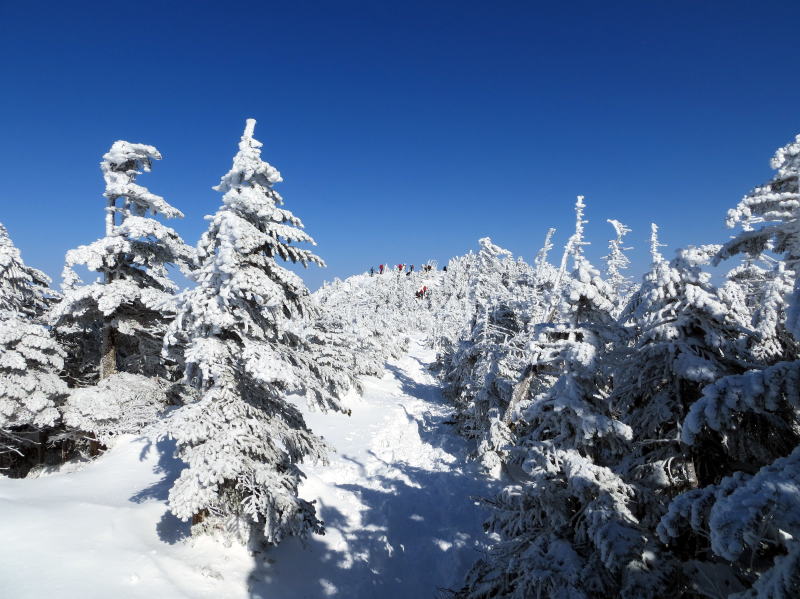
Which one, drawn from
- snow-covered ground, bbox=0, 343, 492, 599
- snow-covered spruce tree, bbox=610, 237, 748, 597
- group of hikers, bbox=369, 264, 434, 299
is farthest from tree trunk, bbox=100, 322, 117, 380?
group of hikers, bbox=369, 264, 434, 299

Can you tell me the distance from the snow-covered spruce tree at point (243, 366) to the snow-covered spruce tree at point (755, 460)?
23.7 ft

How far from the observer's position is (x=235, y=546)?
33.4 feet

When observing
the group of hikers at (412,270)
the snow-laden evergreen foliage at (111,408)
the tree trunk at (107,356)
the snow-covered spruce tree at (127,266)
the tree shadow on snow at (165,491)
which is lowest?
the tree shadow on snow at (165,491)

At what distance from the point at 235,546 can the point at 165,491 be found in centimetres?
357

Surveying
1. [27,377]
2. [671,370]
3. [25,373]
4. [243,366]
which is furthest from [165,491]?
[671,370]

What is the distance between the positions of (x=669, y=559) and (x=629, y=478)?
216 centimetres

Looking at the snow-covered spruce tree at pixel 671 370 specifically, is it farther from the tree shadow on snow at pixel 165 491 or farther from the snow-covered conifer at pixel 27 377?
the snow-covered conifer at pixel 27 377

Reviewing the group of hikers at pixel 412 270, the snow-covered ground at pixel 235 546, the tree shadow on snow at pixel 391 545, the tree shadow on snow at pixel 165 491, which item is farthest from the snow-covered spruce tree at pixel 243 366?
the group of hikers at pixel 412 270

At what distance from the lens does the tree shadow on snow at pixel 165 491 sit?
33.1 feet

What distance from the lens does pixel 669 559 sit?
6.12m

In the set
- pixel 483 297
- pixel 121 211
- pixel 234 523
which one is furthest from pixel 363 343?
pixel 234 523

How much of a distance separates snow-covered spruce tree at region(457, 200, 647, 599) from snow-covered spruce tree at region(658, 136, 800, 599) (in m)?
1.27

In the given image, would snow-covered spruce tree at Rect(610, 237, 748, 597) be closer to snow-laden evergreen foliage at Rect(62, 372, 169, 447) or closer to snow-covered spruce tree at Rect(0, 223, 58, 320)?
snow-laden evergreen foliage at Rect(62, 372, 169, 447)

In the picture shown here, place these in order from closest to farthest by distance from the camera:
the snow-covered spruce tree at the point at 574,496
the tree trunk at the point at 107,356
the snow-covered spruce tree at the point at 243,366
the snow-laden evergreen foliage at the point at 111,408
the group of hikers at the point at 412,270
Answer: the snow-covered spruce tree at the point at 574,496, the snow-covered spruce tree at the point at 243,366, the snow-laden evergreen foliage at the point at 111,408, the tree trunk at the point at 107,356, the group of hikers at the point at 412,270
